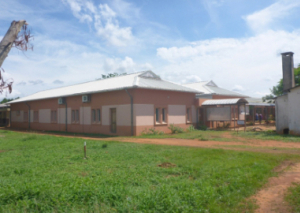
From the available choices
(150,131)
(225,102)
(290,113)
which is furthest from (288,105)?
(150,131)

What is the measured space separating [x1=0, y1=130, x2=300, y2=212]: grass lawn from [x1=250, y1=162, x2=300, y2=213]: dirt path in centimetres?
20

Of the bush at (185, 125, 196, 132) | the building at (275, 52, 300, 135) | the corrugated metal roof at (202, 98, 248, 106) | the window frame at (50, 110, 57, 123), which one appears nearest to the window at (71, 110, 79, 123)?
the window frame at (50, 110, 57, 123)

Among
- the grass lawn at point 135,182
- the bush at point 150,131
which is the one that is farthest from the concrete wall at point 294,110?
the bush at point 150,131

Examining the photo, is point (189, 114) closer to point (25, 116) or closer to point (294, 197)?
point (294, 197)

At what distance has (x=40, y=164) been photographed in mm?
8156

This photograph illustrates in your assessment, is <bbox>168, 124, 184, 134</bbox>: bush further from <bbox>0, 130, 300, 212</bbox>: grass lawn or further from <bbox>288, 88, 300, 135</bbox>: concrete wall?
<bbox>0, 130, 300, 212</bbox>: grass lawn

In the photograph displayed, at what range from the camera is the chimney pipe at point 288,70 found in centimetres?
1833

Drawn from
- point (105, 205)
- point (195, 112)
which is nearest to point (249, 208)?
point (105, 205)

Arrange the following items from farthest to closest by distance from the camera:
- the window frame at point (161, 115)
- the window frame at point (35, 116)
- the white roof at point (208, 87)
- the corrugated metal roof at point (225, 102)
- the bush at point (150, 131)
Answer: the white roof at point (208, 87) < the window frame at point (35, 116) < the corrugated metal roof at point (225, 102) < the window frame at point (161, 115) < the bush at point (150, 131)

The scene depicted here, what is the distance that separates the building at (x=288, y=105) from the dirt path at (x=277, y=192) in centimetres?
941

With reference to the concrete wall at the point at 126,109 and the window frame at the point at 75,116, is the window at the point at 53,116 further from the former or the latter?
the window frame at the point at 75,116

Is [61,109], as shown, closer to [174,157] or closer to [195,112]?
[195,112]

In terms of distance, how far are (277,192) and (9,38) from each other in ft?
18.8

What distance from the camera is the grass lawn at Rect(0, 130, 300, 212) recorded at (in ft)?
15.6
